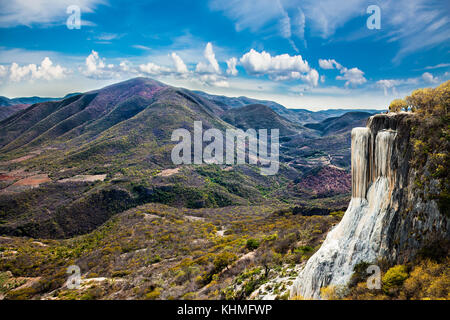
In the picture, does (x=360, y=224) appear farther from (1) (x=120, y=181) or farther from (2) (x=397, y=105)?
(1) (x=120, y=181)

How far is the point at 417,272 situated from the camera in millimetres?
8812

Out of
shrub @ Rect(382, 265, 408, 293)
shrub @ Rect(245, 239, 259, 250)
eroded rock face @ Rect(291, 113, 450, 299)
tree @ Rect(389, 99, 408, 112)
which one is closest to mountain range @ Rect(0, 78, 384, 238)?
shrub @ Rect(245, 239, 259, 250)

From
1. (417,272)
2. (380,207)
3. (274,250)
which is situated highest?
(380,207)

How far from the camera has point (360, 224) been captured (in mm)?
11312

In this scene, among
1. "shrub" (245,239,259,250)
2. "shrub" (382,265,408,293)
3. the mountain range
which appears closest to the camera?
"shrub" (382,265,408,293)

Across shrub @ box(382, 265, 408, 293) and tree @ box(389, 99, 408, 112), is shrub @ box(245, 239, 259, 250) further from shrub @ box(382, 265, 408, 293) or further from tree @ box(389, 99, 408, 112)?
tree @ box(389, 99, 408, 112)

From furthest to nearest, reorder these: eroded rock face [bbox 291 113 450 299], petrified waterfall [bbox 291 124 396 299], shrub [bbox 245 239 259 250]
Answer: shrub [bbox 245 239 259 250] < petrified waterfall [bbox 291 124 396 299] < eroded rock face [bbox 291 113 450 299]

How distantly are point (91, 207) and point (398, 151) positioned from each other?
94.1m

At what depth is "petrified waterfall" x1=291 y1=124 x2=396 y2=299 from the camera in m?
10.7

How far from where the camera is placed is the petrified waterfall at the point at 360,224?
35.2 ft

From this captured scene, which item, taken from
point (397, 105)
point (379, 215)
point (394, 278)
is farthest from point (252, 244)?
point (397, 105)
